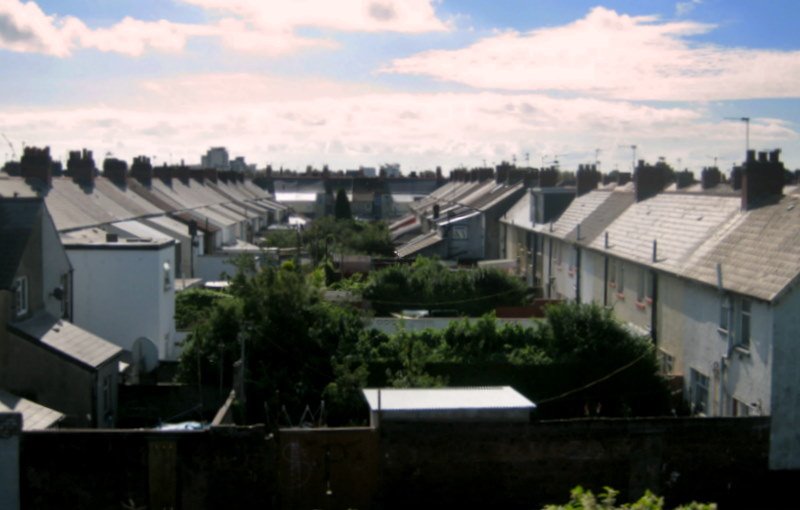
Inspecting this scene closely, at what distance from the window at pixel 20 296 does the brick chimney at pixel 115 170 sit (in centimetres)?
3390

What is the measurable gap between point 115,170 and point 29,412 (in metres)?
38.7

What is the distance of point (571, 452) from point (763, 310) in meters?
5.52

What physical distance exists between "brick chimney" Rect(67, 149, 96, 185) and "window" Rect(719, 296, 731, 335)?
3451cm

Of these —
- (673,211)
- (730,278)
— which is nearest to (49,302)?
(730,278)

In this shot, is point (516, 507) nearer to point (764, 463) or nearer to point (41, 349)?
point (764, 463)

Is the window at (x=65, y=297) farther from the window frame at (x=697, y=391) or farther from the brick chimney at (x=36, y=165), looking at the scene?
the window frame at (x=697, y=391)

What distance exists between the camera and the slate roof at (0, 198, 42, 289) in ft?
72.7

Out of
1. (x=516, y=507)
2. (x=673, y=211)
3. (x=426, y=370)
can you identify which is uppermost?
(x=673, y=211)

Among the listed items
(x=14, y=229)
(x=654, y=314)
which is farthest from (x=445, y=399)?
(x=14, y=229)

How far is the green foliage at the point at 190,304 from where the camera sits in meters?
34.4

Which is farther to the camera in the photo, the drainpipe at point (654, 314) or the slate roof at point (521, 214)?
the slate roof at point (521, 214)

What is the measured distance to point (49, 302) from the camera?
25.0 meters

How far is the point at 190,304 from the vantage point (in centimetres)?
3609

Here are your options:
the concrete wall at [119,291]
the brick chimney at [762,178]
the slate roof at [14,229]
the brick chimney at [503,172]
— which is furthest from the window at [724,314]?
the brick chimney at [503,172]
